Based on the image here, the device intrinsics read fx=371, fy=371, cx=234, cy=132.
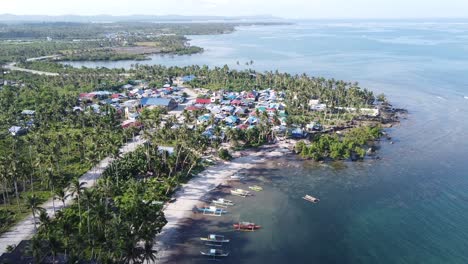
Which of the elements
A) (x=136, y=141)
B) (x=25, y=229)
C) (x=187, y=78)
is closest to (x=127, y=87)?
(x=187, y=78)

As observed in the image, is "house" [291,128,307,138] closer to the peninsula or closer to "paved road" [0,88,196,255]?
the peninsula

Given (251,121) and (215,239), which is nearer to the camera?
(215,239)

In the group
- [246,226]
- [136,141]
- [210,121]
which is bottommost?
[246,226]

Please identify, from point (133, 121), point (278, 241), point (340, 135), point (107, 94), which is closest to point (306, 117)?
point (340, 135)

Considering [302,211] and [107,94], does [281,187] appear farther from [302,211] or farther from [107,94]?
[107,94]

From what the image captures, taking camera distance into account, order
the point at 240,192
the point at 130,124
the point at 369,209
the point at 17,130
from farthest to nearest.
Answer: the point at 130,124 → the point at 17,130 → the point at 240,192 → the point at 369,209

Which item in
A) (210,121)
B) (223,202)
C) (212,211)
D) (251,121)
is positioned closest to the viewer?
(212,211)

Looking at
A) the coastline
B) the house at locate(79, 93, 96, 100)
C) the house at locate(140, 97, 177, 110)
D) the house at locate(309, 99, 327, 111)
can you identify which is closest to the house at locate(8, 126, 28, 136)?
the house at locate(79, 93, 96, 100)

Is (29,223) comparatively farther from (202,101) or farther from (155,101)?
(202,101)

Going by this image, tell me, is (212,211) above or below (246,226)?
above
